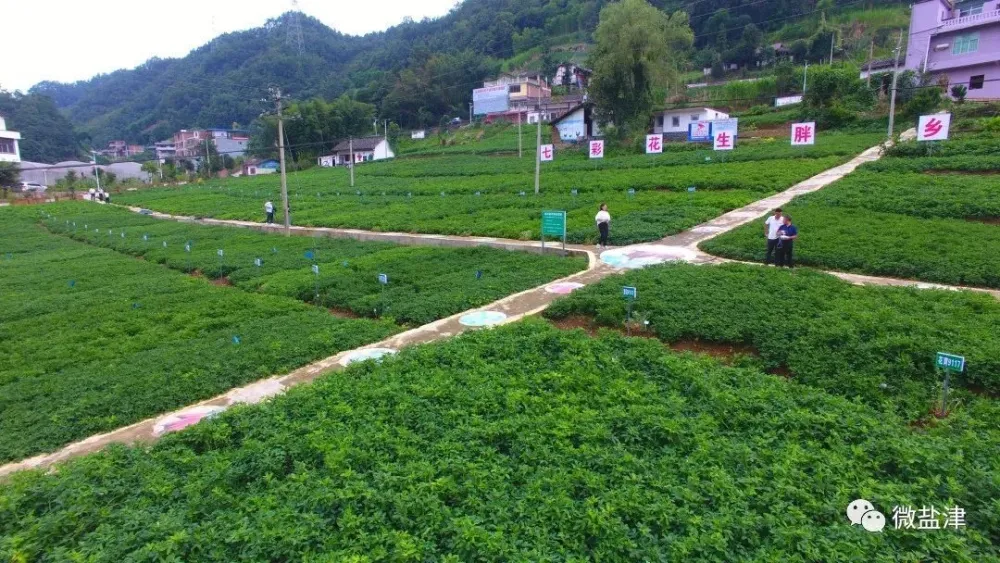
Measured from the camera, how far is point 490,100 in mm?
83562

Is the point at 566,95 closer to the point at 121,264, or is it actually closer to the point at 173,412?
the point at 121,264

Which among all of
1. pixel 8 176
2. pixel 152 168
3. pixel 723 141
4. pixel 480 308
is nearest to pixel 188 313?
pixel 480 308

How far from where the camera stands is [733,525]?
4824 millimetres

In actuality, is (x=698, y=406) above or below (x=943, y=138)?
below

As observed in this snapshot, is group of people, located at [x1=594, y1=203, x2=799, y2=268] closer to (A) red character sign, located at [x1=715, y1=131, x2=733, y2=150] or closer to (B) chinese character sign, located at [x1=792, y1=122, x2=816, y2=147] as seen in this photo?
(B) chinese character sign, located at [x1=792, y1=122, x2=816, y2=147]

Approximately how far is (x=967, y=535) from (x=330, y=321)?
1038 cm

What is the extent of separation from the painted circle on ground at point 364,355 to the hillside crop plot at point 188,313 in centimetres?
42

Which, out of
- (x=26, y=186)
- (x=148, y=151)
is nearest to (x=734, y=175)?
(x=26, y=186)

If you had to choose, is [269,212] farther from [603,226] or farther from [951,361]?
[951,361]

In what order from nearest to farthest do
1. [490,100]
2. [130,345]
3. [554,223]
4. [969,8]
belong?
1. [130,345]
2. [554,223]
3. [969,8]
4. [490,100]

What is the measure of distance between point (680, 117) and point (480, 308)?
1704 inches

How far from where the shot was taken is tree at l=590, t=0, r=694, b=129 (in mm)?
42438

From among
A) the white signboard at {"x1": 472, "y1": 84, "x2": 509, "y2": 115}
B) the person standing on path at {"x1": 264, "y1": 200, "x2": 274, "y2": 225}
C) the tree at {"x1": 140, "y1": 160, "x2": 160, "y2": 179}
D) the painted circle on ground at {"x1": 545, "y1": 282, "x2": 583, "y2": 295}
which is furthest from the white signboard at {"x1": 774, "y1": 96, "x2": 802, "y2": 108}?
the tree at {"x1": 140, "y1": 160, "x2": 160, "y2": 179}

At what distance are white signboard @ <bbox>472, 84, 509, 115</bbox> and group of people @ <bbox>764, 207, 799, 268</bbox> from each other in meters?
72.0
